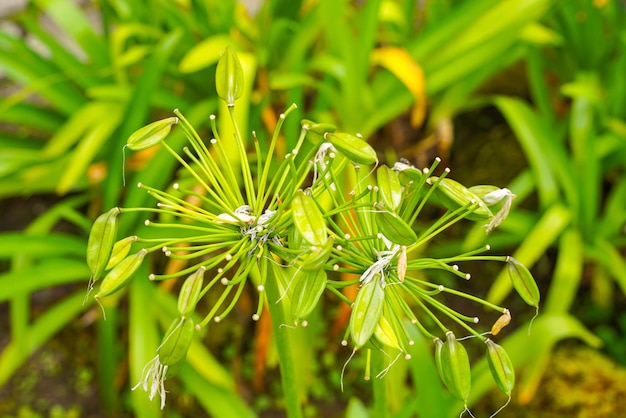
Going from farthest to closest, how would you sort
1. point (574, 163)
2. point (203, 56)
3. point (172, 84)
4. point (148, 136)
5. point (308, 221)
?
point (172, 84) < point (574, 163) < point (203, 56) < point (148, 136) < point (308, 221)

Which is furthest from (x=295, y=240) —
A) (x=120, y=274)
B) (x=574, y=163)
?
(x=574, y=163)

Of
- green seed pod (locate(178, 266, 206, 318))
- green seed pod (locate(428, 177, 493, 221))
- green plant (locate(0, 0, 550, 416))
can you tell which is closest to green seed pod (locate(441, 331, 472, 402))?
green seed pod (locate(428, 177, 493, 221))

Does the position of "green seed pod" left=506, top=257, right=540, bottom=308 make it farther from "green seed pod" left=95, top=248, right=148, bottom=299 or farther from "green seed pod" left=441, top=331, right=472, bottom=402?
"green seed pod" left=95, top=248, right=148, bottom=299

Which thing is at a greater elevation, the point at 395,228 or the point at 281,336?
the point at 395,228

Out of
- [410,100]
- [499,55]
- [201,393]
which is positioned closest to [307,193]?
[201,393]

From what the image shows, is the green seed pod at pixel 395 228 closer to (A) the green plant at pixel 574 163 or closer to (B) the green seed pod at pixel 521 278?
(B) the green seed pod at pixel 521 278

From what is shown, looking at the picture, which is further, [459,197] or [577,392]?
[577,392]

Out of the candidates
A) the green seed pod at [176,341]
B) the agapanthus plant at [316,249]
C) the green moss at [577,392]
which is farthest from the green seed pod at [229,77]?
the green moss at [577,392]

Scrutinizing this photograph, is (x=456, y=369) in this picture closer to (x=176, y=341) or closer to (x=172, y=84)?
(x=176, y=341)
